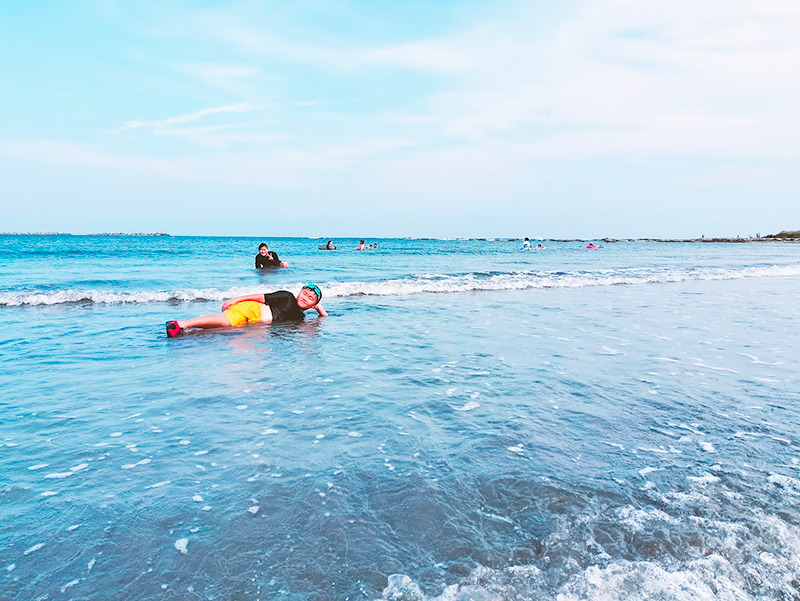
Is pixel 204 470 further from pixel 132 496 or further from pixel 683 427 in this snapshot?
pixel 683 427

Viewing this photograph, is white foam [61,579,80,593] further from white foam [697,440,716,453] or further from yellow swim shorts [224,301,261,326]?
yellow swim shorts [224,301,261,326]

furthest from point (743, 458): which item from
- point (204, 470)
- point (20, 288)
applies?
point (20, 288)

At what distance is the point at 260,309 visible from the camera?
12.0 metres

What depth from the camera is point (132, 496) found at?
4.01 metres

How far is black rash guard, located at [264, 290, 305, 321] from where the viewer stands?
12.2 meters

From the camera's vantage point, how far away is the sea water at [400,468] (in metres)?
3.09

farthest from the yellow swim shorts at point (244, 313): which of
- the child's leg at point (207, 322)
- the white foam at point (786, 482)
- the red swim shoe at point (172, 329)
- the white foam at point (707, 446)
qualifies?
the white foam at point (786, 482)

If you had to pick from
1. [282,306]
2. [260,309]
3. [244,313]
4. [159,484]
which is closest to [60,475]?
[159,484]

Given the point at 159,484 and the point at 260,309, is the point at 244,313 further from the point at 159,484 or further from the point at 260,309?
the point at 159,484

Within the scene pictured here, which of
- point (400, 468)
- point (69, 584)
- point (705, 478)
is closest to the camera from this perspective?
point (69, 584)

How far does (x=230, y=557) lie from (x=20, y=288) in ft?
69.1

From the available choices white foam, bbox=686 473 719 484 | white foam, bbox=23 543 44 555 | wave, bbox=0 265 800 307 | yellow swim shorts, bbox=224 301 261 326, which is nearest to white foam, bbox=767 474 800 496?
white foam, bbox=686 473 719 484

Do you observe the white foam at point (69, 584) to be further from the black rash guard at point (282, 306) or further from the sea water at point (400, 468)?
the black rash guard at point (282, 306)

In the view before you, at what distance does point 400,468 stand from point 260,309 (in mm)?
8343
